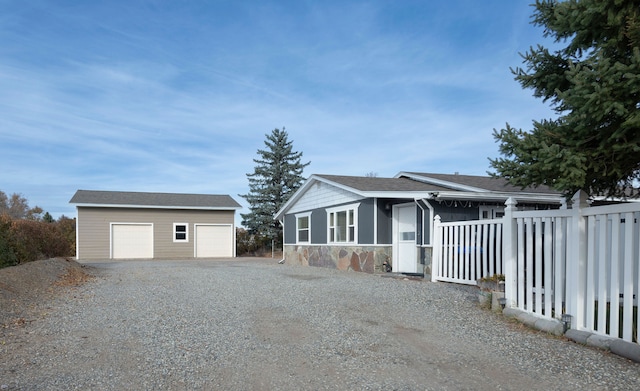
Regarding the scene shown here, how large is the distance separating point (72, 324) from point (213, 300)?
2.53 m

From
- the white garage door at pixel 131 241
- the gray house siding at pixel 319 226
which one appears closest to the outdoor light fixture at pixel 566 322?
the gray house siding at pixel 319 226

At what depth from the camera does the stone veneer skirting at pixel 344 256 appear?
576 inches

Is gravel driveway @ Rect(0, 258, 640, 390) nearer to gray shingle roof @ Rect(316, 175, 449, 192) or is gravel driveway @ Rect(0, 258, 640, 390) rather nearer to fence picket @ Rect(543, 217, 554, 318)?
fence picket @ Rect(543, 217, 554, 318)

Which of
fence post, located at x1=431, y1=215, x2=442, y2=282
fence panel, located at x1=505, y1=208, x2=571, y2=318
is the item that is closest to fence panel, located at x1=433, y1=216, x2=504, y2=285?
fence post, located at x1=431, y1=215, x2=442, y2=282

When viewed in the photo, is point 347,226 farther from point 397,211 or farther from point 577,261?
point 577,261

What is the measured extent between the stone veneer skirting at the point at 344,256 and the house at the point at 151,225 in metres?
8.75

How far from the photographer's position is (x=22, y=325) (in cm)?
638

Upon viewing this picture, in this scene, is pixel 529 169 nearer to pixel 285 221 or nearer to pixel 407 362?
pixel 407 362

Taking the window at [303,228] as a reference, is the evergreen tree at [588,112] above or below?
above

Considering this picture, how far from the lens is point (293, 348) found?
538 cm

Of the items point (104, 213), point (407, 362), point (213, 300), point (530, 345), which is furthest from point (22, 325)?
point (104, 213)

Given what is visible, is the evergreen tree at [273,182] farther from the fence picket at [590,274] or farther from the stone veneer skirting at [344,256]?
the fence picket at [590,274]

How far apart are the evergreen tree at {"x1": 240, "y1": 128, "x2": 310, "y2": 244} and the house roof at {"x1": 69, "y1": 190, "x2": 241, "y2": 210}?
2.60 m

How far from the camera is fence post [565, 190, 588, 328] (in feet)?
18.8
